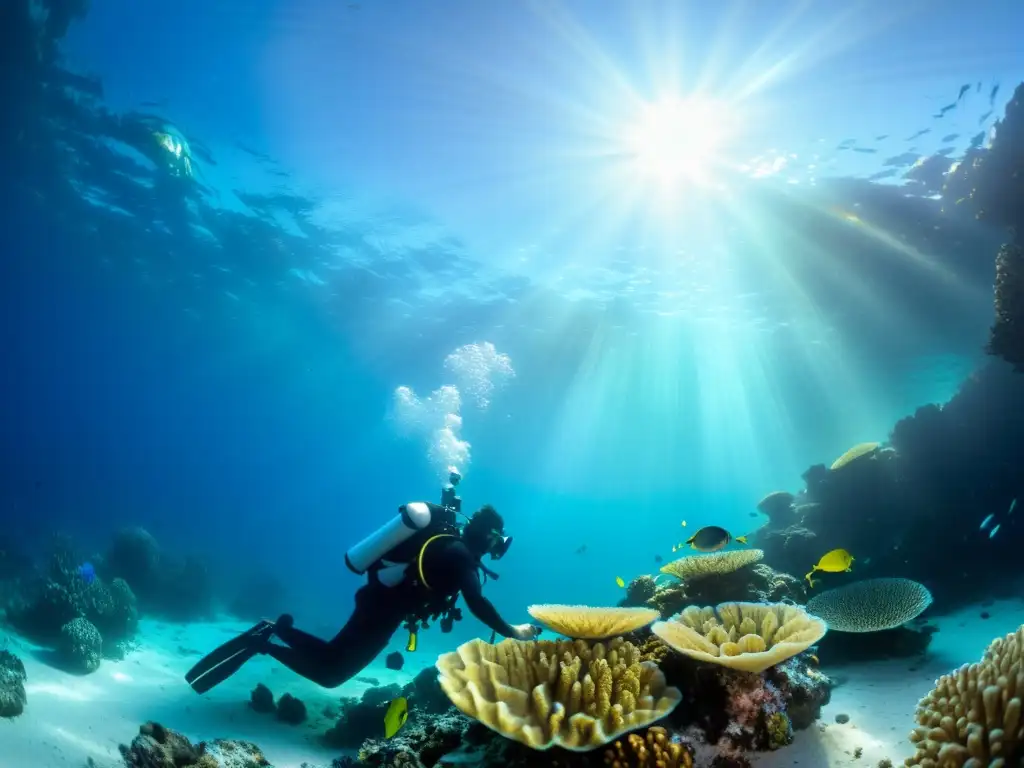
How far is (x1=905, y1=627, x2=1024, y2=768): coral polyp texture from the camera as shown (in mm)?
2467

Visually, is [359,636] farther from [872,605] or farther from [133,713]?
[872,605]

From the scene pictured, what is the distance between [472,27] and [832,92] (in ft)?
33.6

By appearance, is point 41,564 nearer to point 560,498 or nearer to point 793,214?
point 793,214

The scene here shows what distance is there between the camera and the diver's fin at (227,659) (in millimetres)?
6633

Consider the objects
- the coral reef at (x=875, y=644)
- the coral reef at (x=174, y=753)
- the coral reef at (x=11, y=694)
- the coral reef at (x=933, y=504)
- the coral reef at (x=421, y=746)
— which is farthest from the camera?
the coral reef at (x=933, y=504)

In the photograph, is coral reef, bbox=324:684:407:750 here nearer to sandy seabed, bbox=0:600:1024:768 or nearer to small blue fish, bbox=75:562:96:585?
sandy seabed, bbox=0:600:1024:768

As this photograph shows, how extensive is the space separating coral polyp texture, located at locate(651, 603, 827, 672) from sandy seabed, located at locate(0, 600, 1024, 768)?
0.76m

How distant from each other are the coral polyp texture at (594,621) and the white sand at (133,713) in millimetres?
5680

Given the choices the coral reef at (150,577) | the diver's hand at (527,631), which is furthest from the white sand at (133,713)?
the coral reef at (150,577)

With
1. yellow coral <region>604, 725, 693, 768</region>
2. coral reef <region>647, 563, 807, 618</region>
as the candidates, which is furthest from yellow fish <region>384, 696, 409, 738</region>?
coral reef <region>647, 563, 807, 618</region>

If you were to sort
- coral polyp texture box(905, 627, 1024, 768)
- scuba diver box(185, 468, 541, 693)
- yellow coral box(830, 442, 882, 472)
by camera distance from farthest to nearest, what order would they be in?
yellow coral box(830, 442, 882, 472)
scuba diver box(185, 468, 541, 693)
coral polyp texture box(905, 627, 1024, 768)

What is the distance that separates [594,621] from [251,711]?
867cm

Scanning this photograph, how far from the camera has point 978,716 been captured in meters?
2.65

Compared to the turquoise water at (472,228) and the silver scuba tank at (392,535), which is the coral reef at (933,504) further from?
the silver scuba tank at (392,535)
